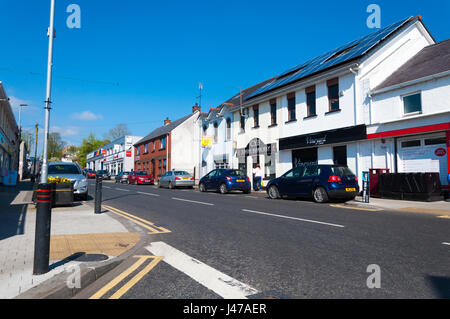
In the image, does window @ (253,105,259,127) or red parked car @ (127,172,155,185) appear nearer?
window @ (253,105,259,127)

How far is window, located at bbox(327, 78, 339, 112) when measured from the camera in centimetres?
1758

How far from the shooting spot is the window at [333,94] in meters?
17.6

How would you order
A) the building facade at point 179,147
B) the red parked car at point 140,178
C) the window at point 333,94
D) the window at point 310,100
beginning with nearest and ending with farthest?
the window at point 333,94 → the window at point 310,100 → the red parked car at point 140,178 → the building facade at point 179,147

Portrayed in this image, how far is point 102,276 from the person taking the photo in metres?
3.92

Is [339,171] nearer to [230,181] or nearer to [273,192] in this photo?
[273,192]

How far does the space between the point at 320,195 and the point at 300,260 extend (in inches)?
347

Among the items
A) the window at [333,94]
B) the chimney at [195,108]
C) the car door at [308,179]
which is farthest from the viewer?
the chimney at [195,108]

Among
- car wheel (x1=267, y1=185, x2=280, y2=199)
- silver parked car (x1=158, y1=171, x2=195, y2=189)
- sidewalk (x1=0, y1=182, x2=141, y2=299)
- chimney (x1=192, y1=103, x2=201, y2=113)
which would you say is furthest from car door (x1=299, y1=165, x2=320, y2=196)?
chimney (x1=192, y1=103, x2=201, y2=113)

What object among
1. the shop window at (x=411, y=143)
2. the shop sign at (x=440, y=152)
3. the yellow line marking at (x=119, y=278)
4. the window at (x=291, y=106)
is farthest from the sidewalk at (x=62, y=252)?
the window at (x=291, y=106)

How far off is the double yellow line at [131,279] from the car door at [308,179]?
9663 mm

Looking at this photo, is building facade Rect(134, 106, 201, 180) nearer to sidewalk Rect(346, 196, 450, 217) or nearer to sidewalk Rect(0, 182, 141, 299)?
sidewalk Rect(346, 196, 450, 217)

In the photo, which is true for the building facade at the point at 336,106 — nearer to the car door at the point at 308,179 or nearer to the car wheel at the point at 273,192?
the car door at the point at 308,179

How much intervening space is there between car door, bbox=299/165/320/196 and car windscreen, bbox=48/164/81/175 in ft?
32.2
